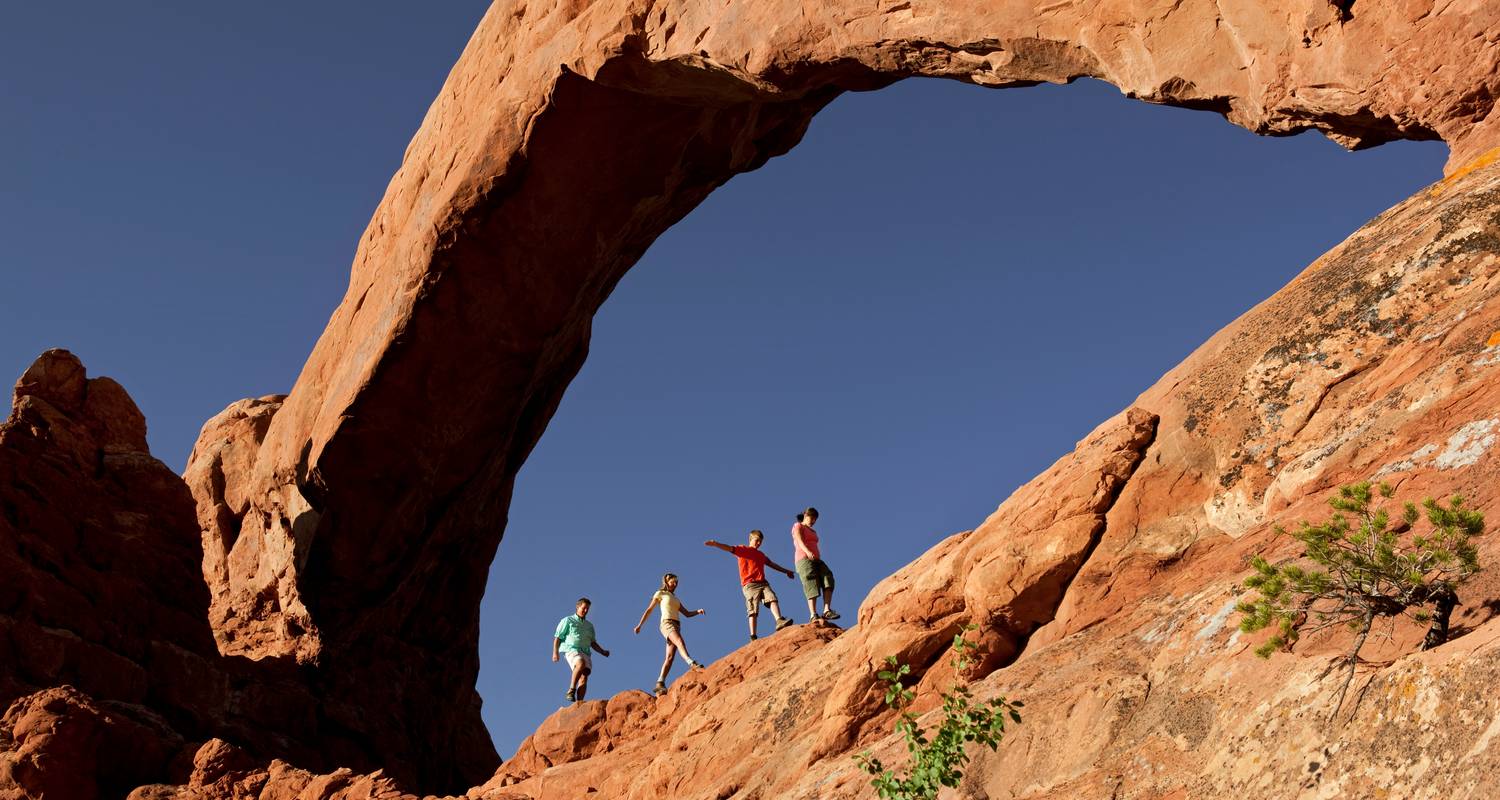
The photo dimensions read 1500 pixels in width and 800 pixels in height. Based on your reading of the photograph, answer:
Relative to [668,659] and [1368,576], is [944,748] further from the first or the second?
[668,659]

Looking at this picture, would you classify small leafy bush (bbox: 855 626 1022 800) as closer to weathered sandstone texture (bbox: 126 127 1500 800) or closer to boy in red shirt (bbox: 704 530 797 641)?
weathered sandstone texture (bbox: 126 127 1500 800)

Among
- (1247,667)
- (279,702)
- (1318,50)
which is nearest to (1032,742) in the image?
(1247,667)

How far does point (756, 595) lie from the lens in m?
18.0

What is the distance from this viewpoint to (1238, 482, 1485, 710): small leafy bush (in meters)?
7.09

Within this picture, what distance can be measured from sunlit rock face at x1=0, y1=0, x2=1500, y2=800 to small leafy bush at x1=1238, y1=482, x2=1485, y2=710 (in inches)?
10.8

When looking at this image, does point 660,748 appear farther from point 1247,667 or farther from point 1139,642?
point 1247,667

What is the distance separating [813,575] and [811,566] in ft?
0.46

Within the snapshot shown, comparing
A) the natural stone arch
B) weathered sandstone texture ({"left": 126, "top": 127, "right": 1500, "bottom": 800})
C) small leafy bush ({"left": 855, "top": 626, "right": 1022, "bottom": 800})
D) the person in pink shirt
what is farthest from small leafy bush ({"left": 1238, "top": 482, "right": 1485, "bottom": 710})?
the person in pink shirt

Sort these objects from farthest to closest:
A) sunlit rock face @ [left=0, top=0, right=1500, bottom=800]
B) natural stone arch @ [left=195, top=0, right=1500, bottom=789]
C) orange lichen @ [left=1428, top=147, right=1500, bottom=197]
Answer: natural stone arch @ [left=195, top=0, right=1500, bottom=789]
orange lichen @ [left=1428, top=147, right=1500, bottom=197]
sunlit rock face @ [left=0, top=0, right=1500, bottom=800]

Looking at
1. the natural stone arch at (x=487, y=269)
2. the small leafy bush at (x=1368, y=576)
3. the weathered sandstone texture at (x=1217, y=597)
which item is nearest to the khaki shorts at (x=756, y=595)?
the weathered sandstone texture at (x=1217, y=597)

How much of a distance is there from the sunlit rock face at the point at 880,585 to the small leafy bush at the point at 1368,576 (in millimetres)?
275

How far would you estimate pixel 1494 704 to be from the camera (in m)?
6.14

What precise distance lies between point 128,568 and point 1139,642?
16169 mm

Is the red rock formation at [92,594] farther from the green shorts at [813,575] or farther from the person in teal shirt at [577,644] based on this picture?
the green shorts at [813,575]
